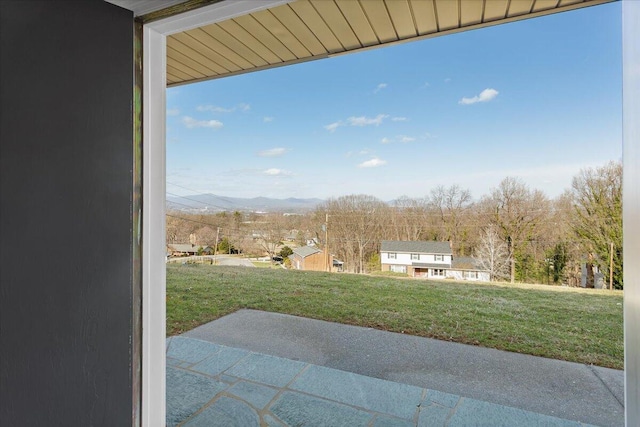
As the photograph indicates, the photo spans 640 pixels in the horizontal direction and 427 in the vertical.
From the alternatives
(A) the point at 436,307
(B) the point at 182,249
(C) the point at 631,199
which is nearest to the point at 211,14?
(C) the point at 631,199

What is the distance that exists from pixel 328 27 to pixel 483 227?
10.8 feet

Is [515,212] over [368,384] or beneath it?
over

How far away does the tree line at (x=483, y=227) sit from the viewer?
344 cm

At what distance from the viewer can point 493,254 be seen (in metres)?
4.01

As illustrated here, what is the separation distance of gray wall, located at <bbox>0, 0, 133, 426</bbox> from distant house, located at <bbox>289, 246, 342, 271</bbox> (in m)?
4.04

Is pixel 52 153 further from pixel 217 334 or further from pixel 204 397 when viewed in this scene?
pixel 217 334

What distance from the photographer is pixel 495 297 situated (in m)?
3.81

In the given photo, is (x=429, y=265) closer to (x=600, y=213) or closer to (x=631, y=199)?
(x=600, y=213)

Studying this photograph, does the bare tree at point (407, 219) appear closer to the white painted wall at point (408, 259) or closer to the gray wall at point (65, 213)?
the white painted wall at point (408, 259)

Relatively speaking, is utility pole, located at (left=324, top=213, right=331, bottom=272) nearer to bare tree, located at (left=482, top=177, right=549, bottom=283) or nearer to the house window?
the house window

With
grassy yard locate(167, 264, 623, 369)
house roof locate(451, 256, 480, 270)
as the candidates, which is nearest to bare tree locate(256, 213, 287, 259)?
grassy yard locate(167, 264, 623, 369)

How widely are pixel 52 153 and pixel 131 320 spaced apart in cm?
51

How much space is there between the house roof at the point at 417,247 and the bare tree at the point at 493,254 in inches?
14.8

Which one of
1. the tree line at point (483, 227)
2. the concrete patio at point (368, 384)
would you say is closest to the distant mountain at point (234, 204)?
the tree line at point (483, 227)
